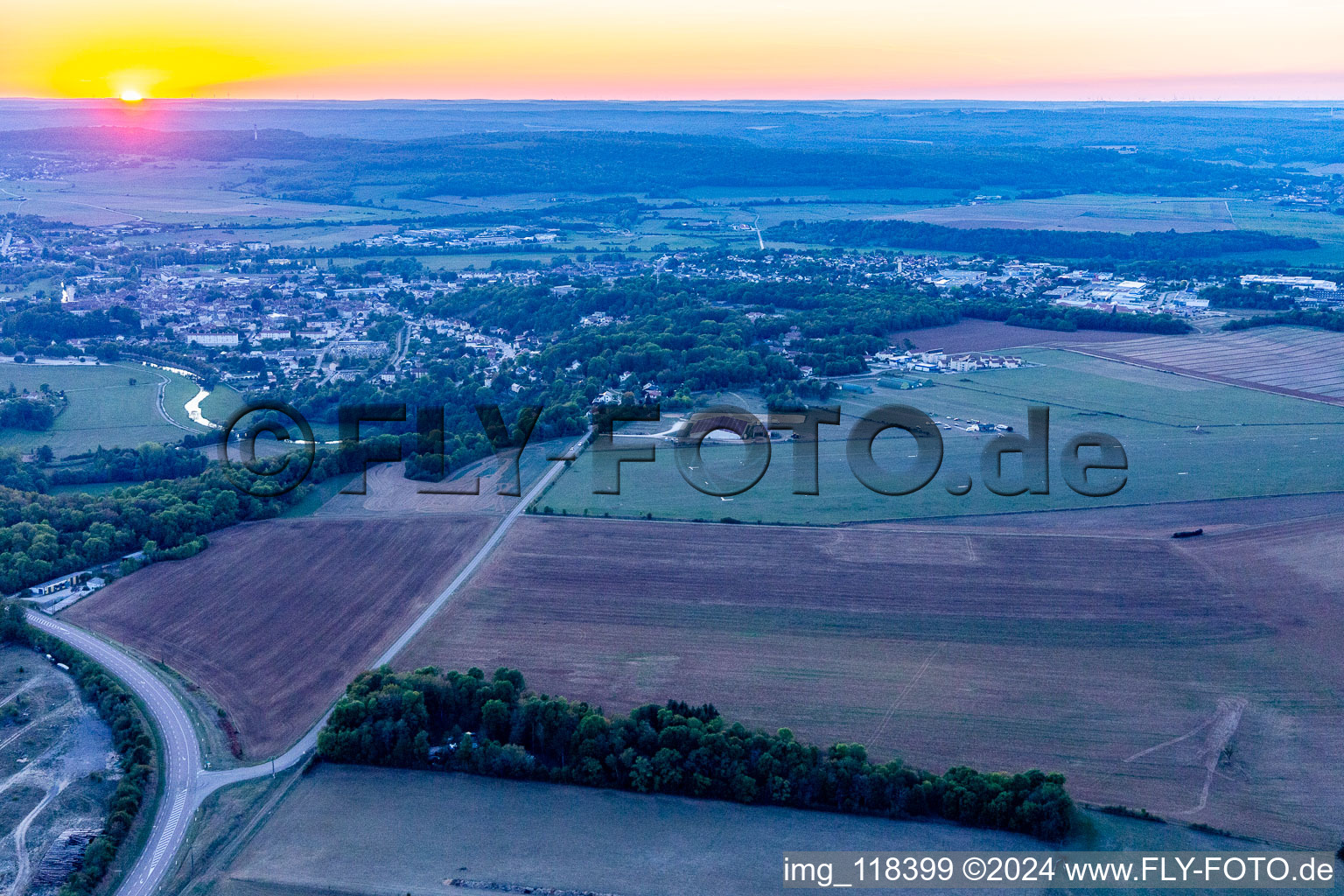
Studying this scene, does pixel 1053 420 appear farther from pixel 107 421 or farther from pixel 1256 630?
pixel 107 421

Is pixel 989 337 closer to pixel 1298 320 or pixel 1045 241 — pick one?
pixel 1298 320

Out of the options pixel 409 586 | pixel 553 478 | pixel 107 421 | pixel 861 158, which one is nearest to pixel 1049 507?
pixel 553 478

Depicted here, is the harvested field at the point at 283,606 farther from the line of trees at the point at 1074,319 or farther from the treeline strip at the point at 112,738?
the line of trees at the point at 1074,319

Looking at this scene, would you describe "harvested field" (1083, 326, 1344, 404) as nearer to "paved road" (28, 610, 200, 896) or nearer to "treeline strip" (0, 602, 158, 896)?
"paved road" (28, 610, 200, 896)

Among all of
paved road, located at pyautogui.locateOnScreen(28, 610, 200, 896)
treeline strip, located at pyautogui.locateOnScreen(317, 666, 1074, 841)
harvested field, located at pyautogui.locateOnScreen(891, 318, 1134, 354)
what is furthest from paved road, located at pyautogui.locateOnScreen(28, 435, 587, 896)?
harvested field, located at pyautogui.locateOnScreen(891, 318, 1134, 354)

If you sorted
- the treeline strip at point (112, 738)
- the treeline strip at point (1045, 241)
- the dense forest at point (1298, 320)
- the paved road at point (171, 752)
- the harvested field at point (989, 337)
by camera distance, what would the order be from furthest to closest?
the treeline strip at point (1045, 241) < the dense forest at point (1298, 320) < the harvested field at point (989, 337) < the paved road at point (171, 752) < the treeline strip at point (112, 738)

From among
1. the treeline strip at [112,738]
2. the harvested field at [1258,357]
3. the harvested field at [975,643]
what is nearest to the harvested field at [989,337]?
the harvested field at [1258,357]
